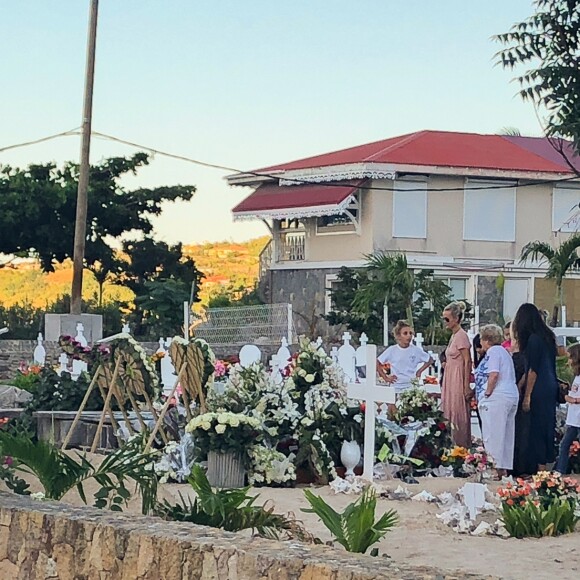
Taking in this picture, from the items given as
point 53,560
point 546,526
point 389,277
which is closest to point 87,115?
point 389,277

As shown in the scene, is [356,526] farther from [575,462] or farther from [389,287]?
[389,287]

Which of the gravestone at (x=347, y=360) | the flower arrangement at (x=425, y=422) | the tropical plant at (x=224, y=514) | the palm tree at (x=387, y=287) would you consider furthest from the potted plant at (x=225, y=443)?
the palm tree at (x=387, y=287)

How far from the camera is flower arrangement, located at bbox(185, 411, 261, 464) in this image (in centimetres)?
1116

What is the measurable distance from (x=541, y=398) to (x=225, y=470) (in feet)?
9.43

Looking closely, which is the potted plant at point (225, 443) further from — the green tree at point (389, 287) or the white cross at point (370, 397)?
the green tree at point (389, 287)

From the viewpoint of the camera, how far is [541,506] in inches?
362

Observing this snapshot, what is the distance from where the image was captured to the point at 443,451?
1236cm

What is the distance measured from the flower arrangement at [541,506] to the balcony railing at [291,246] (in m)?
26.5

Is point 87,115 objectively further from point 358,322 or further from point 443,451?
point 443,451

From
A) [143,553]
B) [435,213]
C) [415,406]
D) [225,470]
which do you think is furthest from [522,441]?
[435,213]

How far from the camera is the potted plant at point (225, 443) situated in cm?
1116

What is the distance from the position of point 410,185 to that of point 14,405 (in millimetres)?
18839

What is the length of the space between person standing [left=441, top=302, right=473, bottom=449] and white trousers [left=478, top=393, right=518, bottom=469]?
0.92 metres

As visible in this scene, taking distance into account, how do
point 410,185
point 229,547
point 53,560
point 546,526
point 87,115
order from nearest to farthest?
1. point 229,547
2. point 53,560
3. point 546,526
4. point 87,115
5. point 410,185
